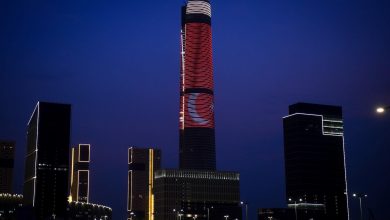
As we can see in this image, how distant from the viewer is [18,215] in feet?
288

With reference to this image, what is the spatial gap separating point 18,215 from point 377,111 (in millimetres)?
64251

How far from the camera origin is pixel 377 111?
3697cm

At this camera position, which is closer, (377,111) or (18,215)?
(377,111)

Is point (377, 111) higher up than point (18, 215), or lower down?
higher up
